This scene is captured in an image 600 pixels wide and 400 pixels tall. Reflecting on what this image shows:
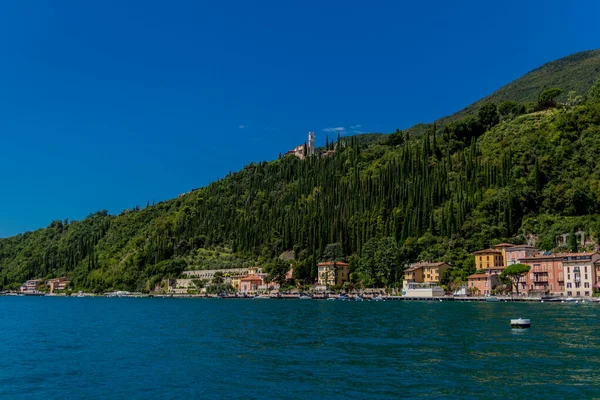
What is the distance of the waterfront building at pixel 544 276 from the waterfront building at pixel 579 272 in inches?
54.2

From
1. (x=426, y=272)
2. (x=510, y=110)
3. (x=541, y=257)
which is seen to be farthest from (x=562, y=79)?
(x=541, y=257)

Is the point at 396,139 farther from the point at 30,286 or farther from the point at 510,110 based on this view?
the point at 30,286

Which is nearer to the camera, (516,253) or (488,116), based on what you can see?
(516,253)

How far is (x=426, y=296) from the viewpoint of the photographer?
87.8 m

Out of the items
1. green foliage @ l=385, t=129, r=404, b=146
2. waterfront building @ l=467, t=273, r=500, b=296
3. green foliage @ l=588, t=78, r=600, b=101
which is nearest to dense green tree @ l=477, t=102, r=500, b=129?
green foliage @ l=588, t=78, r=600, b=101

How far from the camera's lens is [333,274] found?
108438 mm

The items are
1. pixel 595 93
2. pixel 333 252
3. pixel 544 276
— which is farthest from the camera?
pixel 595 93

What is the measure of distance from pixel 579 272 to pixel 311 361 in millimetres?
60274

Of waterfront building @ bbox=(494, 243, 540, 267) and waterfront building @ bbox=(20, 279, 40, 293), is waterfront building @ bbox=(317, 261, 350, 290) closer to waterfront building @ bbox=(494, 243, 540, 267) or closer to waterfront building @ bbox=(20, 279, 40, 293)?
waterfront building @ bbox=(494, 243, 540, 267)

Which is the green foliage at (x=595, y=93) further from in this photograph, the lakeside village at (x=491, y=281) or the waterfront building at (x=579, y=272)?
the waterfront building at (x=579, y=272)

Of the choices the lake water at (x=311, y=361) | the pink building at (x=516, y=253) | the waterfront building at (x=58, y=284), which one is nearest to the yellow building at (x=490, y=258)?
the pink building at (x=516, y=253)

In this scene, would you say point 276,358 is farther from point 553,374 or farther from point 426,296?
point 426,296

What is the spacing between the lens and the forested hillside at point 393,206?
312 ft

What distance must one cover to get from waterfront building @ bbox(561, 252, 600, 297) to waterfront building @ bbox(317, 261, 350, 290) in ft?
138
